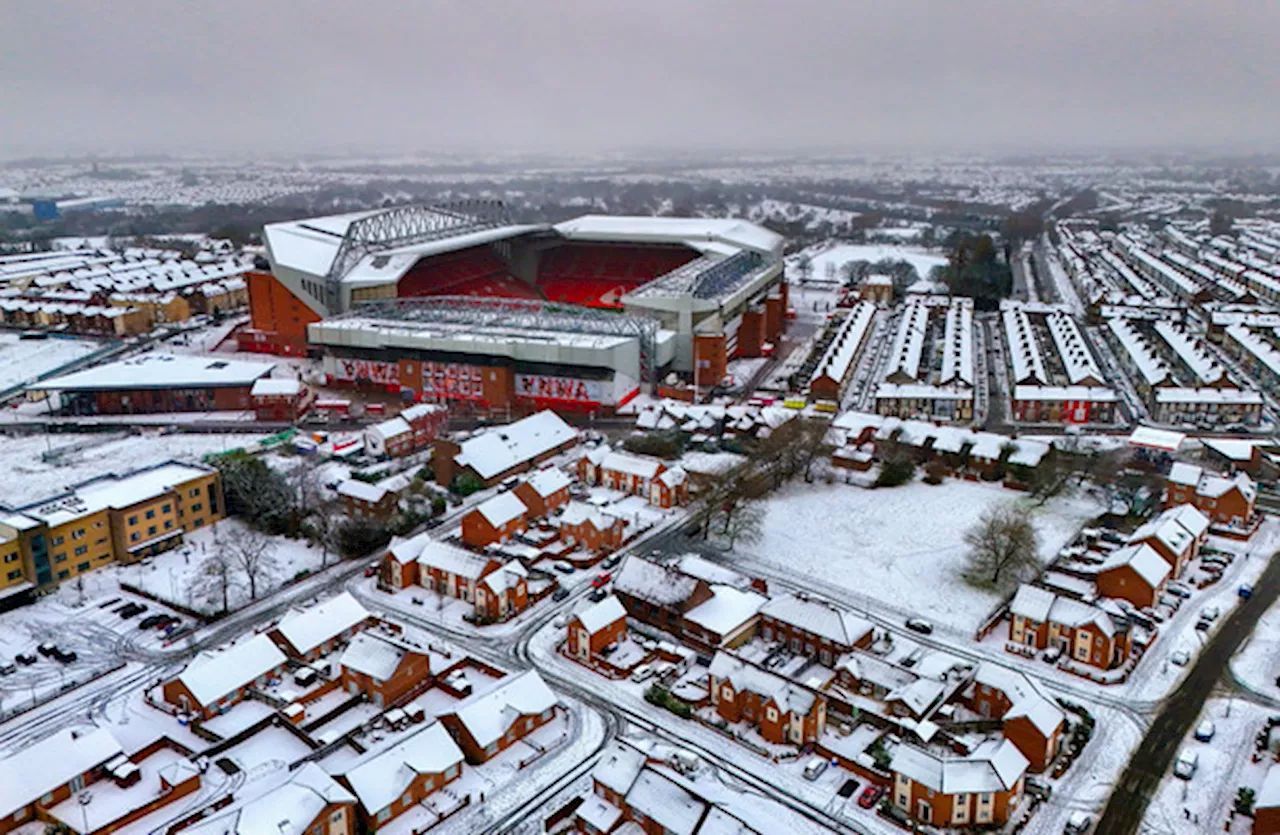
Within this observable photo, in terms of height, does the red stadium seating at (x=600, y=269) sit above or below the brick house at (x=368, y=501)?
above

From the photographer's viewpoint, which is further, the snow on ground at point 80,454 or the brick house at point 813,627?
the snow on ground at point 80,454

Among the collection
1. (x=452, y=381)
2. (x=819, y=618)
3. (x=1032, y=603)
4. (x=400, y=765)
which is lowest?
(x=400, y=765)

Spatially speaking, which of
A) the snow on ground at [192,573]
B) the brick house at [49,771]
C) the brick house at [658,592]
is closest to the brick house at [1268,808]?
the brick house at [658,592]

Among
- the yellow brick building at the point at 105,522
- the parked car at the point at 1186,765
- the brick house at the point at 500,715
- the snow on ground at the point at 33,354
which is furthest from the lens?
the snow on ground at the point at 33,354

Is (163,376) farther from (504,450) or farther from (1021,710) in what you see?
(1021,710)

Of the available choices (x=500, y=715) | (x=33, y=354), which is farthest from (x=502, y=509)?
(x=33, y=354)

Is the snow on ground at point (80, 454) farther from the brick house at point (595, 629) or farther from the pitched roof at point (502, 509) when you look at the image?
the brick house at point (595, 629)
